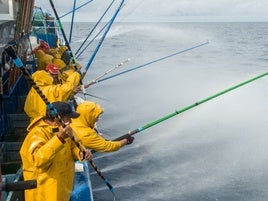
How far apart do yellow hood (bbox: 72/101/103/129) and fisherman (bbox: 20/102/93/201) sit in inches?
26.3

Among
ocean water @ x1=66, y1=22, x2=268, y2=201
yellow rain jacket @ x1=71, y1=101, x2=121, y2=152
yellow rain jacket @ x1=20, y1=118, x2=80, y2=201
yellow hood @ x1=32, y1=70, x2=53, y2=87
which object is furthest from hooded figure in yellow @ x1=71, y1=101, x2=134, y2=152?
ocean water @ x1=66, y1=22, x2=268, y2=201

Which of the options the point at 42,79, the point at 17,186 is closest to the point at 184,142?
the point at 42,79

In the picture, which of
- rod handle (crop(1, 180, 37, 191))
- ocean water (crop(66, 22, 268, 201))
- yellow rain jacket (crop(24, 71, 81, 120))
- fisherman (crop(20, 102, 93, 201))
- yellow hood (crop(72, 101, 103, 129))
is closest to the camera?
rod handle (crop(1, 180, 37, 191))

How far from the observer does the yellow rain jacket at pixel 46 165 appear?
154 inches

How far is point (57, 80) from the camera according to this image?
819 cm

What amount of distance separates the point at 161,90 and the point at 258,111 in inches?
245

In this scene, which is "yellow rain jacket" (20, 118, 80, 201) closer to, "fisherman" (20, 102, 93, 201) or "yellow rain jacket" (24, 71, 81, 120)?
"fisherman" (20, 102, 93, 201)

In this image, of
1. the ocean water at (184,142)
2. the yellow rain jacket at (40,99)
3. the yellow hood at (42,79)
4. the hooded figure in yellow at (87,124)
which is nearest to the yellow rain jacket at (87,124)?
the hooded figure in yellow at (87,124)

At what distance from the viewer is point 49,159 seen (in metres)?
3.75

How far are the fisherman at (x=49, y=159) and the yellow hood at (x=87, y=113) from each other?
0.67m

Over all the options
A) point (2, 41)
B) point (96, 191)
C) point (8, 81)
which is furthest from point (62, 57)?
point (96, 191)

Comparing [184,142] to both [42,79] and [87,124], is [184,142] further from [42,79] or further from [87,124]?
[87,124]

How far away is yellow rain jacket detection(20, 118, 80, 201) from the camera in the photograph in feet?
12.8

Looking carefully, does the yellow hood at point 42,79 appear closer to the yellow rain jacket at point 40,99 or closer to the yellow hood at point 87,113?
the yellow rain jacket at point 40,99
